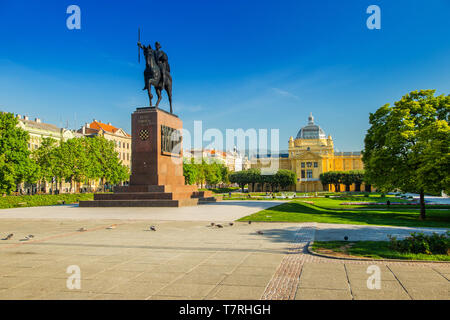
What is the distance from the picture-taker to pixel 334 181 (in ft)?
330

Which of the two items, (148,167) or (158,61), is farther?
(158,61)

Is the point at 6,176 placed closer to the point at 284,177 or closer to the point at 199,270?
the point at 199,270

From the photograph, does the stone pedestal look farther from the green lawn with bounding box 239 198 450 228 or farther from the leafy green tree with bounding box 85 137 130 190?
the leafy green tree with bounding box 85 137 130 190

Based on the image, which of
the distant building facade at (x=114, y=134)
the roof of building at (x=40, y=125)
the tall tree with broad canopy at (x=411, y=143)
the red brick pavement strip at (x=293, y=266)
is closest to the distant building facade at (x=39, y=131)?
the roof of building at (x=40, y=125)

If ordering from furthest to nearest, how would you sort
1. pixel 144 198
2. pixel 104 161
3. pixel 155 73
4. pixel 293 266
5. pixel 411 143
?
pixel 104 161 → pixel 155 73 → pixel 144 198 → pixel 411 143 → pixel 293 266

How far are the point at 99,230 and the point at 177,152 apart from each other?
57.4 feet

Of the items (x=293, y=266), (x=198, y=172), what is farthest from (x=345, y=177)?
(x=293, y=266)

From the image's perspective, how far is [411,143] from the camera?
82.7 ft

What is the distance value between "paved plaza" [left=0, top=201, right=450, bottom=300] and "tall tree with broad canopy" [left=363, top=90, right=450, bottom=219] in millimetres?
11279

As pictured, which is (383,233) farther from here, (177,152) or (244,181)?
(244,181)

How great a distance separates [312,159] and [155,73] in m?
103

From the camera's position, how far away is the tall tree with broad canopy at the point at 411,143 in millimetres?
21547

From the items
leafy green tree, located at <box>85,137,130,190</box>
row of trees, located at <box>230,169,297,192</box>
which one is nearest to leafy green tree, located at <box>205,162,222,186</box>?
row of trees, located at <box>230,169,297,192</box>
